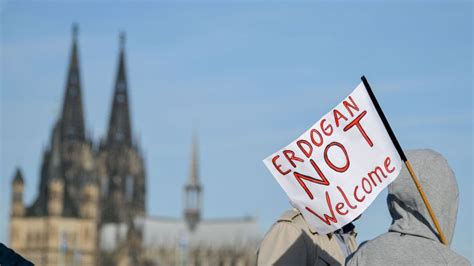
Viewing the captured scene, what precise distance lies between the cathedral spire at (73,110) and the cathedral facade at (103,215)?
68 mm

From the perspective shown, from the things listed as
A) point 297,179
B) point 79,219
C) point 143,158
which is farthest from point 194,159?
point 297,179

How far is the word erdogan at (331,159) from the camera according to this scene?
388cm

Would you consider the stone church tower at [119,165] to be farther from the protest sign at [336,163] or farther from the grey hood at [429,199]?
the grey hood at [429,199]

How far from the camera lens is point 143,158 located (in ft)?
341

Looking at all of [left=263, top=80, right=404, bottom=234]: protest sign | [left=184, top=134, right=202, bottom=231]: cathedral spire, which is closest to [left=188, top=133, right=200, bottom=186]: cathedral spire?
[left=184, top=134, right=202, bottom=231]: cathedral spire

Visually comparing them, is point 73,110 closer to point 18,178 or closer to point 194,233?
point 18,178

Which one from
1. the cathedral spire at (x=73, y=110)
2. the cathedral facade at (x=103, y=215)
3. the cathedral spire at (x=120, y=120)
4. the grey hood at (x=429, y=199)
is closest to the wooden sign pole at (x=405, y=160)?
the grey hood at (x=429, y=199)

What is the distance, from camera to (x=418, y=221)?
337 centimetres

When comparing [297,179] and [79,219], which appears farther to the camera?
[79,219]

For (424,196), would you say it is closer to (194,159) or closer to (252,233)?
(252,233)

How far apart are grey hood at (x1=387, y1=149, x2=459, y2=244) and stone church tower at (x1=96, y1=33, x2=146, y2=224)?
325 feet

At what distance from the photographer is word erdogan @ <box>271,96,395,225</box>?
388cm

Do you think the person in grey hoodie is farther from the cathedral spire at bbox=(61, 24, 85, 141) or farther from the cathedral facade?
the cathedral spire at bbox=(61, 24, 85, 141)

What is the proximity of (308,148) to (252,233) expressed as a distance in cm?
9655
